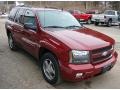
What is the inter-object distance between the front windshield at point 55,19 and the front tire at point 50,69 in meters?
0.94

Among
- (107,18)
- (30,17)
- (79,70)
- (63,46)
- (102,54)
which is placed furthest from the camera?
(107,18)

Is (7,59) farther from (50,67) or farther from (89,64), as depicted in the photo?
(89,64)

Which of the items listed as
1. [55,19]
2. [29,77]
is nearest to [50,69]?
[29,77]

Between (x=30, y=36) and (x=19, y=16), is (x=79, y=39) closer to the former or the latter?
(x=30, y=36)

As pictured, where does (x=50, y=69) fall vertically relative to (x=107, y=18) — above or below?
below

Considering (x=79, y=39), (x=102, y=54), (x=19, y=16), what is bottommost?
(x=102, y=54)

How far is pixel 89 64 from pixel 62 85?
959mm

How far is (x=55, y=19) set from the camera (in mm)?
5977

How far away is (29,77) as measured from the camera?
5500 mm

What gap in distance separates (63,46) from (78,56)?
15.0 inches

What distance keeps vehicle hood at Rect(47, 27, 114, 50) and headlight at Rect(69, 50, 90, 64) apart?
0.33 ft

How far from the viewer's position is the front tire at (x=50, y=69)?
475 centimetres

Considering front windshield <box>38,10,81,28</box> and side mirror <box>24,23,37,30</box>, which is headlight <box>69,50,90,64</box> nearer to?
front windshield <box>38,10,81,28</box>

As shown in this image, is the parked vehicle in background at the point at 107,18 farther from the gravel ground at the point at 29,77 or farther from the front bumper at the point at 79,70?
the front bumper at the point at 79,70
